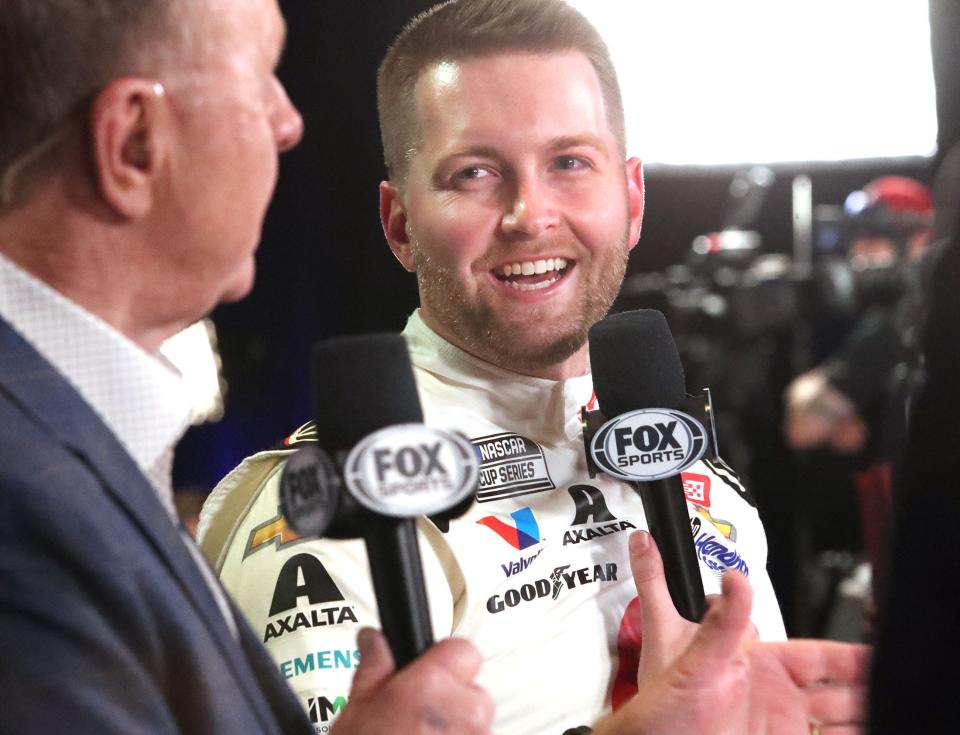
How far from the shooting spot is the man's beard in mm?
1354

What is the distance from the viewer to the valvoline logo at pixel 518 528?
1300 mm

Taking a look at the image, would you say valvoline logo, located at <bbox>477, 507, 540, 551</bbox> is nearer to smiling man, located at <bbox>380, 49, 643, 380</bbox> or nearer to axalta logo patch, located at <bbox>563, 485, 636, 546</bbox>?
axalta logo patch, located at <bbox>563, 485, 636, 546</bbox>

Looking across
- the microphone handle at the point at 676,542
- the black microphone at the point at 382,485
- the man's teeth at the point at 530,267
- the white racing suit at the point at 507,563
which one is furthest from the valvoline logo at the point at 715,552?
the black microphone at the point at 382,485

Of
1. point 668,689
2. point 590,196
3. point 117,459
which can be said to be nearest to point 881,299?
point 590,196

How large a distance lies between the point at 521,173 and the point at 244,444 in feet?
9.83

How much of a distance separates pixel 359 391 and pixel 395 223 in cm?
67

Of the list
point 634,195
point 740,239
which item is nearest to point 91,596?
point 634,195

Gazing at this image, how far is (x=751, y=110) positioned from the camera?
3443mm

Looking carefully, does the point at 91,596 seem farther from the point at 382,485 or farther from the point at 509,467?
the point at 509,467

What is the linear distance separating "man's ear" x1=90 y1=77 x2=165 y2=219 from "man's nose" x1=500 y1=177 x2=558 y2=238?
22.8 inches

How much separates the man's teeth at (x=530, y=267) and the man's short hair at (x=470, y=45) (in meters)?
0.20

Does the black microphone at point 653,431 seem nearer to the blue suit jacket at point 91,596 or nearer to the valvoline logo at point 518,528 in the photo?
the valvoline logo at point 518,528

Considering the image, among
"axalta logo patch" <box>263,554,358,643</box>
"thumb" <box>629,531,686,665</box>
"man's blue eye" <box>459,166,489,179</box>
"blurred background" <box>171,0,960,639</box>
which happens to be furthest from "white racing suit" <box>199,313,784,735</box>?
"blurred background" <box>171,0,960,639</box>

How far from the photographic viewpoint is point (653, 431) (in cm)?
116
